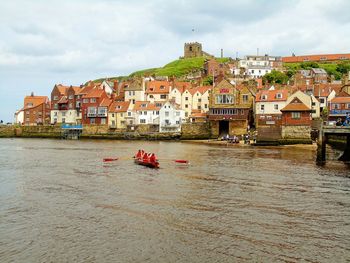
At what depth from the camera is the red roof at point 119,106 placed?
374 feet

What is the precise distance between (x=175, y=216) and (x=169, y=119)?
8374 centimetres

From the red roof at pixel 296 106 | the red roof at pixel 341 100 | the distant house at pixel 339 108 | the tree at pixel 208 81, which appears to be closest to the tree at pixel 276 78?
the tree at pixel 208 81

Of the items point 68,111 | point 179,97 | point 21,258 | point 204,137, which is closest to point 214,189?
point 21,258

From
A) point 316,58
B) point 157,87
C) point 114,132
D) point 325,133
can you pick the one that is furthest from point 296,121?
point 316,58

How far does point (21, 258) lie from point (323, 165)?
130 ft

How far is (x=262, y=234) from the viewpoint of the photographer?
21.3m

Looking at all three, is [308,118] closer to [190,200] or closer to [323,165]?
[323,165]

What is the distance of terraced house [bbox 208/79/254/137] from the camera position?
99.2 meters

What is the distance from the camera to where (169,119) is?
108125 millimetres

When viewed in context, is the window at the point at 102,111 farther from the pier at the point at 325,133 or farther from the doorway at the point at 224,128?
the pier at the point at 325,133

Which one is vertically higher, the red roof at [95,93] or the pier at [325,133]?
the red roof at [95,93]

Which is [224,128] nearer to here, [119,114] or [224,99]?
[224,99]

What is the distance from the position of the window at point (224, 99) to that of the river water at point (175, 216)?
5717cm

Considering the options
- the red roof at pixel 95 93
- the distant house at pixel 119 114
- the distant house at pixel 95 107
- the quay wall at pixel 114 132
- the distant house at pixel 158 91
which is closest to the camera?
the quay wall at pixel 114 132
